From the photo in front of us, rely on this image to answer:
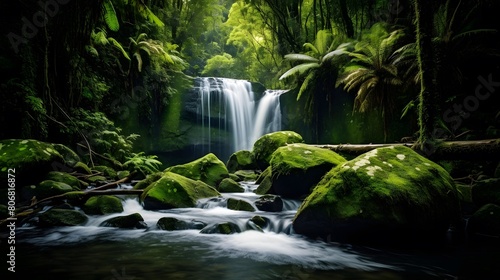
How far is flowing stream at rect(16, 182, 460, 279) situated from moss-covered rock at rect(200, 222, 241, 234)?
10 centimetres

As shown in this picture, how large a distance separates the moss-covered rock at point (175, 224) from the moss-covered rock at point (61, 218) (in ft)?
4.43

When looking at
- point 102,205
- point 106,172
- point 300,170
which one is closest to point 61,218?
point 102,205

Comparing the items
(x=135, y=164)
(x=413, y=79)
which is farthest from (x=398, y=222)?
(x=135, y=164)

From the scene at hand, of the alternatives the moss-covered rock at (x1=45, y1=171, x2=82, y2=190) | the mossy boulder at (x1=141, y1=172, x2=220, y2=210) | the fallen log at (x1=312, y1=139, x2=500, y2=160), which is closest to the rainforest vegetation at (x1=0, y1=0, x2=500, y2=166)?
the fallen log at (x1=312, y1=139, x2=500, y2=160)

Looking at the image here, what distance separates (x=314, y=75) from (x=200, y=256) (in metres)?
10.2

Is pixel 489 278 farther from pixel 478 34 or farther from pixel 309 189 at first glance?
pixel 478 34

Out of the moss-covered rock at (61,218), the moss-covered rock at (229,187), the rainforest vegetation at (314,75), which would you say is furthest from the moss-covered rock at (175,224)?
the rainforest vegetation at (314,75)

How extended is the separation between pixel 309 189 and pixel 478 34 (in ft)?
20.6

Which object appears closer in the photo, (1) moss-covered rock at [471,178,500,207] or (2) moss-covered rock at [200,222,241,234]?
(2) moss-covered rock at [200,222,241,234]

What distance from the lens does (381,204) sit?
158 inches

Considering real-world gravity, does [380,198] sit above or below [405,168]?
below

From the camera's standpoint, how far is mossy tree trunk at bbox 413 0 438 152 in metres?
6.57

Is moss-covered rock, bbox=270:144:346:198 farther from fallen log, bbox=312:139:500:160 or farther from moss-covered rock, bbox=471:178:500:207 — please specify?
moss-covered rock, bbox=471:178:500:207

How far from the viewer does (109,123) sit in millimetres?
10078
